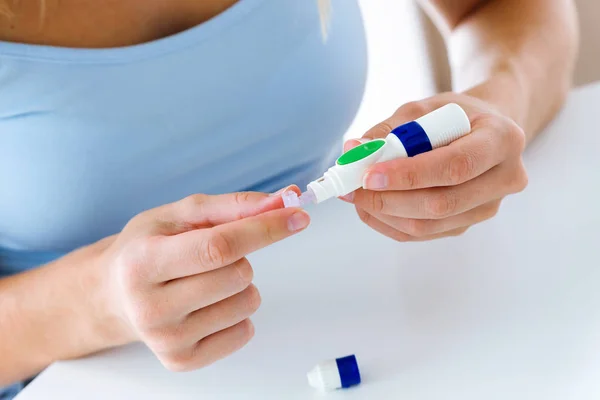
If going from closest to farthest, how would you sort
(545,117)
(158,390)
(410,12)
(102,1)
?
(158,390) → (102,1) → (545,117) → (410,12)

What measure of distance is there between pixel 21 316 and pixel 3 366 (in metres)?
0.06

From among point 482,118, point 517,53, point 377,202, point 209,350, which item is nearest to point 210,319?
point 209,350

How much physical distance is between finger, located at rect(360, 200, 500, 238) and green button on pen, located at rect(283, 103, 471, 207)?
7 cm

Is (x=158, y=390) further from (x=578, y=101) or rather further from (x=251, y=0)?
(x=578, y=101)

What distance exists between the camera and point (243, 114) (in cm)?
63

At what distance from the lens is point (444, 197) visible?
0.44 metres

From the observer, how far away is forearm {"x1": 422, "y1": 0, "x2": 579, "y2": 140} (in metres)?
0.62

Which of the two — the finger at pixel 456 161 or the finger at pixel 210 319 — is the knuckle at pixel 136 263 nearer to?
the finger at pixel 210 319

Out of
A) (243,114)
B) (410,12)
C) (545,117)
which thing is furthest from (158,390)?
(410,12)

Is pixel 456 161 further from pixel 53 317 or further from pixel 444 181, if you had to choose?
pixel 53 317

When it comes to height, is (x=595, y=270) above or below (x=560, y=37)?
below

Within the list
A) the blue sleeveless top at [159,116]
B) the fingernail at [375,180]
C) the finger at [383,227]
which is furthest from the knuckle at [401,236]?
the blue sleeveless top at [159,116]

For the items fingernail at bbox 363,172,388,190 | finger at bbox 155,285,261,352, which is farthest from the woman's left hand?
finger at bbox 155,285,261,352

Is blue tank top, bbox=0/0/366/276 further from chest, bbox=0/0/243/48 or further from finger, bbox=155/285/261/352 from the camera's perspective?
finger, bbox=155/285/261/352
